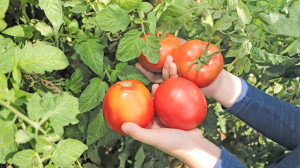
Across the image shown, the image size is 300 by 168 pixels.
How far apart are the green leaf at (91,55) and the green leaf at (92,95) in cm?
6

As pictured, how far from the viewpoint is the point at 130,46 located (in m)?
0.85

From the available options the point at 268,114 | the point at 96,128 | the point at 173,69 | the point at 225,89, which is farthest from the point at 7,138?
the point at 268,114

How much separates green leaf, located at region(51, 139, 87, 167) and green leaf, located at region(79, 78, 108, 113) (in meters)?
0.16

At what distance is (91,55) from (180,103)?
33 centimetres

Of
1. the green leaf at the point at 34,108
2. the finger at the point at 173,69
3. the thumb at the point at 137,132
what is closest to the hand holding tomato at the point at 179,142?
the thumb at the point at 137,132

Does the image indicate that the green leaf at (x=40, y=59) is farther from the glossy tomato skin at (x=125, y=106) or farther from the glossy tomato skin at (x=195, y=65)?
the glossy tomato skin at (x=195, y=65)

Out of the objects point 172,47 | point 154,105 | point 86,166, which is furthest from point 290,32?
point 86,166

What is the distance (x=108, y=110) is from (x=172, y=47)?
0.34 m

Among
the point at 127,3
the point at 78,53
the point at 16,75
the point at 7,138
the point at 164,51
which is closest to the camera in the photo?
the point at 7,138

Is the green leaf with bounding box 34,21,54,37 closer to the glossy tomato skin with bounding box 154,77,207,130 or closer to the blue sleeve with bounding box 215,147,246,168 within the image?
the glossy tomato skin with bounding box 154,77,207,130

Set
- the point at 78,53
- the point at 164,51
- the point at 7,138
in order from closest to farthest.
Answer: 1. the point at 7,138
2. the point at 78,53
3. the point at 164,51

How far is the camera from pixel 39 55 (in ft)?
2.18

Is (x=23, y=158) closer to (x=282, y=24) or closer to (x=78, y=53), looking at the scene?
(x=78, y=53)

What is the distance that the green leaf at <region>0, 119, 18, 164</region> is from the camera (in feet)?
1.67
